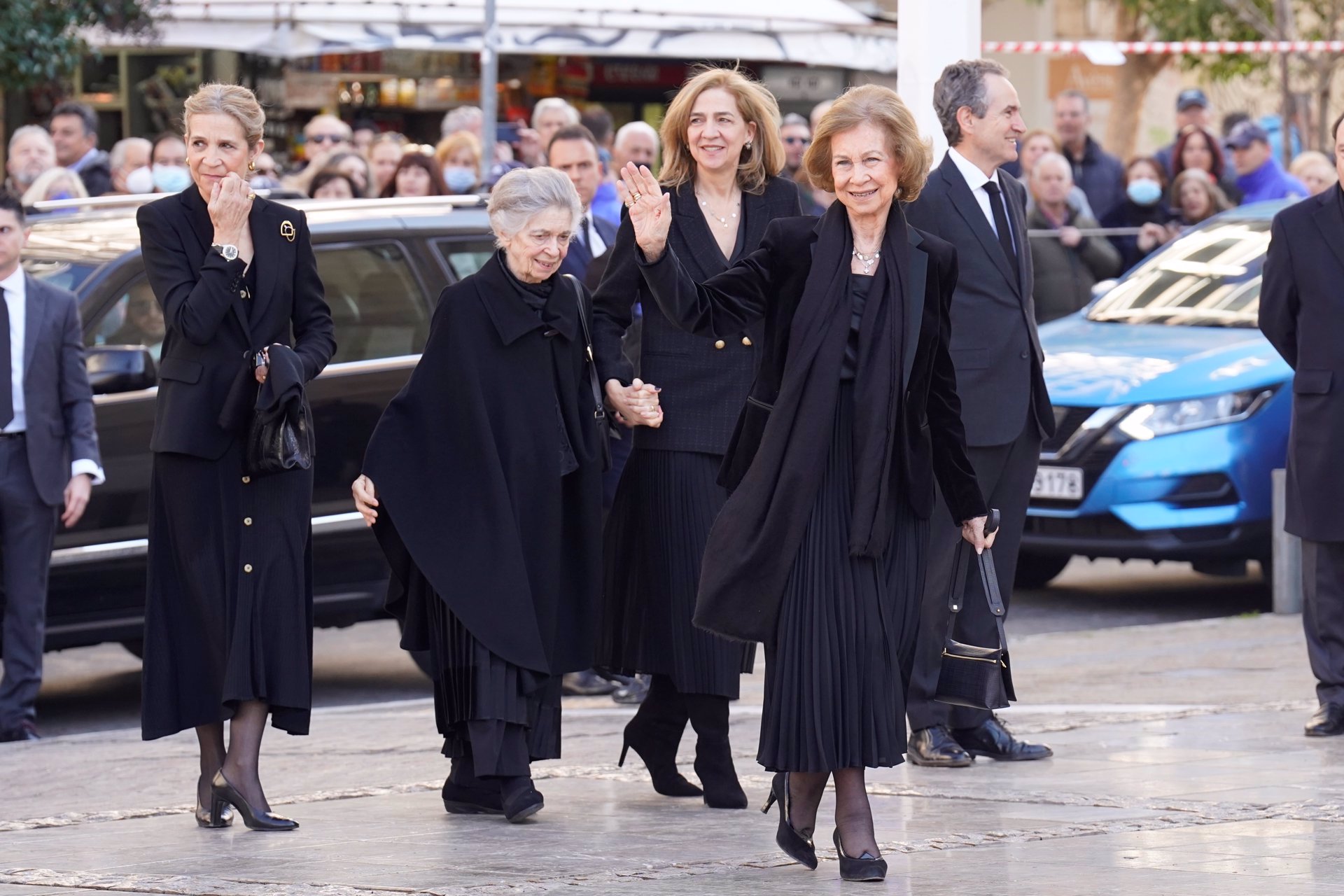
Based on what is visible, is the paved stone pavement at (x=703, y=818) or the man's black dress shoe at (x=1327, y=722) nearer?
the paved stone pavement at (x=703, y=818)

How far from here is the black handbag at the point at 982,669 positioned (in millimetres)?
6328

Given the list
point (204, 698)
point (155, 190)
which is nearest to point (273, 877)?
point (204, 698)

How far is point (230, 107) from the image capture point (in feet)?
21.7

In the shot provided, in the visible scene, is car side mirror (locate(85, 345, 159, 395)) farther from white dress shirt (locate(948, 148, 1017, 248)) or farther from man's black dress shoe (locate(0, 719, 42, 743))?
Result: white dress shirt (locate(948, 148, 1017, 248))

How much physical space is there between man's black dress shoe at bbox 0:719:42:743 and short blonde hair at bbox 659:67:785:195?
134 inches

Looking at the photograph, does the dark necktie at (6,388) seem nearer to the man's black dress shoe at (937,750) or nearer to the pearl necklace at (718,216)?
the pearl necklace at (718,216)

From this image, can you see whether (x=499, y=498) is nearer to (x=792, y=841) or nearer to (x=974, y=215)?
(x=792, y=841)

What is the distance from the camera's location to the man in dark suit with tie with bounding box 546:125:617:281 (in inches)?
398

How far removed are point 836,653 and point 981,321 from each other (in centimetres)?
217

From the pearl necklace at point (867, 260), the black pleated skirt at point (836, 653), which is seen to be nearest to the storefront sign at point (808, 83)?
the pearl necklace at point (867, 260)

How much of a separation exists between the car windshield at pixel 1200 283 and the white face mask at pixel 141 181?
A: 5.44 meters

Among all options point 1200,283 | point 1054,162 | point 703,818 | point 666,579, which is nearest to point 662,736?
point 703,818

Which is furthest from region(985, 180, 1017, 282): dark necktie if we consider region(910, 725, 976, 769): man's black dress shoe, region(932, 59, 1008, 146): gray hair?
region(910, 725, 976, 769): man's black dress shoe

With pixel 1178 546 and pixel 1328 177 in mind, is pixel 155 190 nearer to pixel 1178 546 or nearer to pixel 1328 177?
pixel 1178 546
